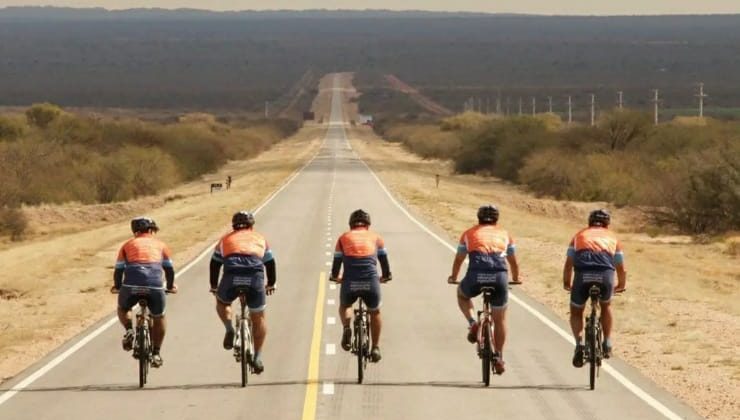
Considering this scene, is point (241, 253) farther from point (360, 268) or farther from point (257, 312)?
point (360, 268)

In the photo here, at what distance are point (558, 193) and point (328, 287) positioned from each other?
Answer: 46.7m

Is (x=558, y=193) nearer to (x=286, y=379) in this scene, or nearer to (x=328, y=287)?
(x=328, y=287)

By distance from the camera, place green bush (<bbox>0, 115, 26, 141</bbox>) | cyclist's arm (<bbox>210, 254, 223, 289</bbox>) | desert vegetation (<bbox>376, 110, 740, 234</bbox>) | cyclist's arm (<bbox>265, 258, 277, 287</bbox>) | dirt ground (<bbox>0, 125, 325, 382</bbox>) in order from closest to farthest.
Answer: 1. cyclist's arm (<bbox>210, 254, 223, 289</bbox>)
2. cyclist's arm (<bbox>265, 258, 277, 287</bbox>)
3. dirt ground (<bbox>0, 125, 325, 382</bbox>)
4. desert vegetation (<bbox>376, 110, 740, 234</bbox>)
5. green bush (<bbox>0, 115, 26, 141</bbox>)

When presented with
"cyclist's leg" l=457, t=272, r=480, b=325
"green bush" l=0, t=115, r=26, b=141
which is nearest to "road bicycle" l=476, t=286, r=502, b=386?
"cyclist's leg" l=457, t=272, r=480, b=325

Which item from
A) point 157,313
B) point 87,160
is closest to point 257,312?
point 157,313

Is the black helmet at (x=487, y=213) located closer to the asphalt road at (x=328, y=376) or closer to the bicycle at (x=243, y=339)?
the asphalt road at (x=328, y=376)

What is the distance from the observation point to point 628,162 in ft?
247

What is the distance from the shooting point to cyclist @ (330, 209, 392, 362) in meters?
16.4

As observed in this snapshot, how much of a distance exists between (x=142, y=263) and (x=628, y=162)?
61.1 meters

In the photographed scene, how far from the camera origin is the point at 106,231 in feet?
171

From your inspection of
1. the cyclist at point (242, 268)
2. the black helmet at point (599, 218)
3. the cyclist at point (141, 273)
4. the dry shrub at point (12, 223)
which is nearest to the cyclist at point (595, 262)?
the black helmet at point (599, 218)

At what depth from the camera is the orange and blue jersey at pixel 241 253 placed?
16.0m

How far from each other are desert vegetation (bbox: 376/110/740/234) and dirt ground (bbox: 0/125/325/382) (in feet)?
48.4

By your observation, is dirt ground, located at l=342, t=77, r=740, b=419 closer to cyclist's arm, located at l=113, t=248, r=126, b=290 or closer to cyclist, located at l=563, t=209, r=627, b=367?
cyclist, located at l=563, t=209, r=627, b=367
